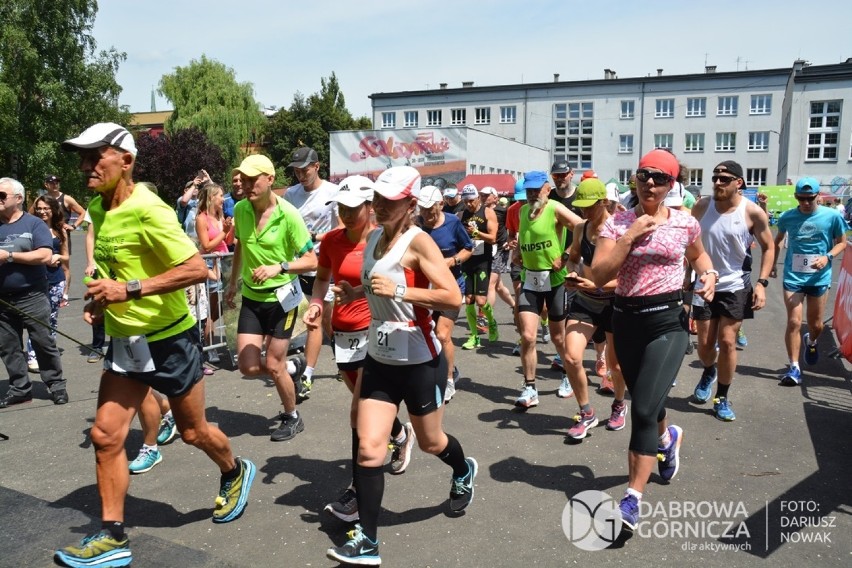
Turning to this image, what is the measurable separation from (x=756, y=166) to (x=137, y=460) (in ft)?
226

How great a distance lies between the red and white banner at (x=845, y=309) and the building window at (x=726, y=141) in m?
62.4

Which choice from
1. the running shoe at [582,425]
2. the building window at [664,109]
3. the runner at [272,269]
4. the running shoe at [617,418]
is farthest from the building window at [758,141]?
the runner at [272,269]

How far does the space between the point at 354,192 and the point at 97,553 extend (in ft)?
8.13

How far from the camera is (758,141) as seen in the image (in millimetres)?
64125

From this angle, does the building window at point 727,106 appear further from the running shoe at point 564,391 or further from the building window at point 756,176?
the running shoe at point 564,391

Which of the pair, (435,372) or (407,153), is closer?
(435,372)

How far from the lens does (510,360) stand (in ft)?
28.7

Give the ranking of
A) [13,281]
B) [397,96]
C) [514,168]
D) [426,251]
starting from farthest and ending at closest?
[397,96] → [514,168] → [13,281] → [426,251]

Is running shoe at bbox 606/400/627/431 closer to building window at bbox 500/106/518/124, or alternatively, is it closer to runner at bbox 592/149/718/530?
runner at bbox 592/149/718/530

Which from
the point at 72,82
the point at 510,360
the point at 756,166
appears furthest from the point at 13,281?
the point at 756,166

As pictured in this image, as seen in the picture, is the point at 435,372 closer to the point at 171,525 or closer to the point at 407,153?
the point at 171,525

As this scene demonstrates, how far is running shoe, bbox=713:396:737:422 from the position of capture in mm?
6164

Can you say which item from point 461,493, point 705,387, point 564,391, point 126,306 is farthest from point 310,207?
point 705,387

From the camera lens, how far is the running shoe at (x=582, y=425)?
18.3 feet
